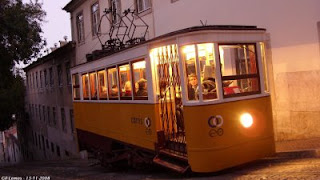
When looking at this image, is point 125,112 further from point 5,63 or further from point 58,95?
point 58,95

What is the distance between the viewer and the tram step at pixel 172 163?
7.05 metres

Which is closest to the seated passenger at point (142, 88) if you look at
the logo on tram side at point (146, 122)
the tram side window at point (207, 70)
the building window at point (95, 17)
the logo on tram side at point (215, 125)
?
the logo on tram side at point (146, 122)

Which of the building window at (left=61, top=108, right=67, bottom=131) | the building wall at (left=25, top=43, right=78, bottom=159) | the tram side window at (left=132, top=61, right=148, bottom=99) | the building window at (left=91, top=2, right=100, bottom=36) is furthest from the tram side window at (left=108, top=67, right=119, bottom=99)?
the building window at (left=61, top=108, right=67, bottom=131)

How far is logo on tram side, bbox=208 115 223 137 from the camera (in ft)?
22.1

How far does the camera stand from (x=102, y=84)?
1005cm

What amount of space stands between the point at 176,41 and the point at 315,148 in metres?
4.05

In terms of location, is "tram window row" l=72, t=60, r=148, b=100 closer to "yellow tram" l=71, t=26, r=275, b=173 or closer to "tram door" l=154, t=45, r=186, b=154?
"yellow tram" l=71, t=26, r=275, b=173

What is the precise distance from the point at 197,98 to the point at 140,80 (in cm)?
175

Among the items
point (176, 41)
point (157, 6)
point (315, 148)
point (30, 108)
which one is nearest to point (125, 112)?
point (176, 41)

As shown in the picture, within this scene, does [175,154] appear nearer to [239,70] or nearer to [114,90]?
[239,70]

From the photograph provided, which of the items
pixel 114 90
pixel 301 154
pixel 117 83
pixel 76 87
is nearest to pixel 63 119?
pixel 76 87

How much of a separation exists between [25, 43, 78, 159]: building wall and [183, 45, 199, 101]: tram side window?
15229 mm

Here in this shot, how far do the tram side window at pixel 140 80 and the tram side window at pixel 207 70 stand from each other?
4.81 feet

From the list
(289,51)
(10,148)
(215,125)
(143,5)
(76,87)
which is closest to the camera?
(215,125)
